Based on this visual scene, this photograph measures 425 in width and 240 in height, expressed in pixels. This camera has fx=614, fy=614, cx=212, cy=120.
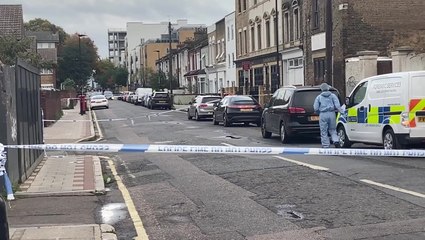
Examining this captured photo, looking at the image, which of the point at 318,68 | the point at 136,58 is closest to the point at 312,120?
the point at 318,68

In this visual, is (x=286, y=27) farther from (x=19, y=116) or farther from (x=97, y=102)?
(x=19, y=116)

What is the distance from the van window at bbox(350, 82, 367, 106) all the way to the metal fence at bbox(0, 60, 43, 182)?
8042 millimetres

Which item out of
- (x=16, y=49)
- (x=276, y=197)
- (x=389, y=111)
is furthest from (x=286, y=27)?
(x=276, y=197)

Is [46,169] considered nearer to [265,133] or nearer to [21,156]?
[21,156]

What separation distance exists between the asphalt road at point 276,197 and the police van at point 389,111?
0.70 meters

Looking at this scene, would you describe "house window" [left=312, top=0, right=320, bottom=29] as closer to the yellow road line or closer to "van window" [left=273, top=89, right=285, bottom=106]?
"van window" [left=273, top=89, right=285, bottom=106]

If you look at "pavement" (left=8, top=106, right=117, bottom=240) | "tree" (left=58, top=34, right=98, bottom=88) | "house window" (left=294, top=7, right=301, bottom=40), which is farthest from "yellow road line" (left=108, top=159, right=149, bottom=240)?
"tree" (left=58, top=34, right=98, bottom=88)

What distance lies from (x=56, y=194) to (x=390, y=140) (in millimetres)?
8002

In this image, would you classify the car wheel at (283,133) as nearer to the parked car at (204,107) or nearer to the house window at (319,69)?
the parked car at (204,107)

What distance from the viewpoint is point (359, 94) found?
1576cm

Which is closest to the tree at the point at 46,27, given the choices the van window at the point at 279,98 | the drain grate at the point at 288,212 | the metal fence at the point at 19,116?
the van window at the point at 279,98

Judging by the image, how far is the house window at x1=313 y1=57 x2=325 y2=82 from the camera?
37906 mm

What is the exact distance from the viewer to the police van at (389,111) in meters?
13.8

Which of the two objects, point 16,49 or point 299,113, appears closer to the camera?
point 299,113
